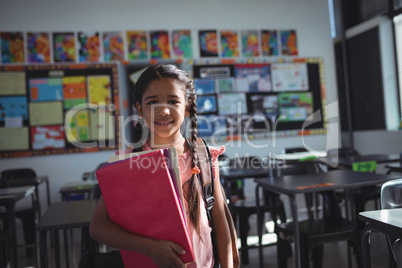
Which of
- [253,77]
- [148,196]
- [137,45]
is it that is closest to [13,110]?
[137,45]

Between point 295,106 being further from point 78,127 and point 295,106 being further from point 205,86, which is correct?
point 78,127

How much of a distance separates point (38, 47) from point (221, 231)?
4.24m

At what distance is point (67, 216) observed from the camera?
1.64 meters

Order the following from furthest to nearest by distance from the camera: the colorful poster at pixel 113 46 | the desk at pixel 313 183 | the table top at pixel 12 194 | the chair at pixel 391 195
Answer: the colorful poster at pixel 113 46, the table top at pixel 12 194, the desk at pixel 313 183, the chair at pixel 391 195

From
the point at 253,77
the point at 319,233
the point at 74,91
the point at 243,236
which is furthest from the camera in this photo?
the point at 253,77

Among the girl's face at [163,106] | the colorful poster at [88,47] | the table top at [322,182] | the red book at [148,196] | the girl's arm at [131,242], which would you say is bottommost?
the table top at [322,182]

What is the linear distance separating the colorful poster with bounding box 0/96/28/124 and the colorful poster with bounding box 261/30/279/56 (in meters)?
3.23

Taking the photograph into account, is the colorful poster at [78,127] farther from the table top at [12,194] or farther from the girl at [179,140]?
the girl at [179,140]

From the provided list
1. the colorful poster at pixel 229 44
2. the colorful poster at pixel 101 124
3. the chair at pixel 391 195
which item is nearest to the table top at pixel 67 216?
the chair at pixel 391 195

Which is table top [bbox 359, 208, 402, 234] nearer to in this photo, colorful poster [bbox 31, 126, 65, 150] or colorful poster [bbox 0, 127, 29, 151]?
colorful poster [bbox 31, 126, 65, 150]

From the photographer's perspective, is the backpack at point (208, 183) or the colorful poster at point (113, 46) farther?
the colorful poster at point (113, 46)

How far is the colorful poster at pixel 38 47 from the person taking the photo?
14.5ft

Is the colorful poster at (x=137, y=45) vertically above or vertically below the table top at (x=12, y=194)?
above

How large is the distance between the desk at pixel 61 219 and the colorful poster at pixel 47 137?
269cm
